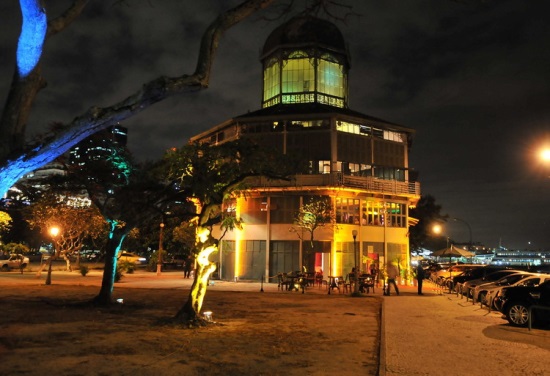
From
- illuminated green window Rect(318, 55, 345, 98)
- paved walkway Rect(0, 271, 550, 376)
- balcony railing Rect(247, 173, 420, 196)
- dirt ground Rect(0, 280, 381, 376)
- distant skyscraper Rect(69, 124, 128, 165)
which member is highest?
illuminated green window Rect(318, 55, 345, 98)

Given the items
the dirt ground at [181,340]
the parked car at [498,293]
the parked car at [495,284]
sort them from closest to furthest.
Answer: the dirt ground at [181,340] < the parked car at [498,293] < the parked car at [495,284]

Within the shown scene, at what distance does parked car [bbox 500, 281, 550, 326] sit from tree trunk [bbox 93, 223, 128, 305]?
1289 centimetres

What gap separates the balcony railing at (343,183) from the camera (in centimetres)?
3341

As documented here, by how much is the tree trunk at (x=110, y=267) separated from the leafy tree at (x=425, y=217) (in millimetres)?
48219

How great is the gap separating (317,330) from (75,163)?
1189 cm

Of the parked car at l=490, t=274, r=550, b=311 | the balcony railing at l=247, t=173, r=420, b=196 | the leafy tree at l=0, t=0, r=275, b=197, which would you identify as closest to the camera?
the leafy tree at l=0, t=0, r=275, b=197

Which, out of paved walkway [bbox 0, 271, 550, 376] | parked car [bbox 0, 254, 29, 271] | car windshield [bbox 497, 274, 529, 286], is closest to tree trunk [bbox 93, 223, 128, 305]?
paved walkway [bbox 0, 271, 550, 376]

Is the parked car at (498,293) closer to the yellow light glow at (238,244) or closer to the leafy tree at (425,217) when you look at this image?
the yellow light glow at (238,244)

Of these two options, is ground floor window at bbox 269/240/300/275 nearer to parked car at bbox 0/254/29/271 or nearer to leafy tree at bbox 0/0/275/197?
parked car at bbox 0/254/29/271

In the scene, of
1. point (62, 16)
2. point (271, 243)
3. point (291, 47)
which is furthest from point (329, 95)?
point (62, 16)

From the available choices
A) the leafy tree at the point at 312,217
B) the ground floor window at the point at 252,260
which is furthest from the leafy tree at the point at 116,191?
the ground floor window at the point at 252,260

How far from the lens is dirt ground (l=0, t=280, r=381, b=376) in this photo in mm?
8359

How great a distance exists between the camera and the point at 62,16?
6.34 metres

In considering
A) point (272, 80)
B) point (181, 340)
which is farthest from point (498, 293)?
point (272, 80)
